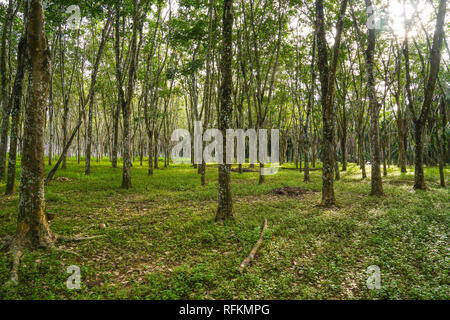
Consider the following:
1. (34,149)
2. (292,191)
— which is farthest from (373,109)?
(34,149)

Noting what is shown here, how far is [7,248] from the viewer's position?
5.00m

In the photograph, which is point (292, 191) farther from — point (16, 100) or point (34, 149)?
point (16, 100)

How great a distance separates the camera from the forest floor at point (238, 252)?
414 cm

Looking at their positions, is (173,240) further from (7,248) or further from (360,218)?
(360,218)

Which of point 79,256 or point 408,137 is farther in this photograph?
point 408,137

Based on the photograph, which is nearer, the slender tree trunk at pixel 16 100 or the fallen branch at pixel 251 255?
the fallen branch at pixel 251 255

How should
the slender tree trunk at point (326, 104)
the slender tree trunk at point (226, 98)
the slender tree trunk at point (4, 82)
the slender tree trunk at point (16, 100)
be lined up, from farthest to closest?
the slender tree trunk at point (4, 82)
the slender tree trunk at point (326, 104)
the slender tree trunk at point (226, 98)
the slender tree trunk at point (16, 100)

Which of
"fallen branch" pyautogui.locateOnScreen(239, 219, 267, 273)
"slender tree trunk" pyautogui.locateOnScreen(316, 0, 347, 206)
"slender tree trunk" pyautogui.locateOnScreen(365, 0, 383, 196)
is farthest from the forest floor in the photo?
"slender tree trunk" pyautogui.locateOnScreen(365, 0, 383, 196)

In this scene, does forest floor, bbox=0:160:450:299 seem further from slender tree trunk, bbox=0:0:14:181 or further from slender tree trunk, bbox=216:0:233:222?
slender tree trunk, bbox=0:0:14:181

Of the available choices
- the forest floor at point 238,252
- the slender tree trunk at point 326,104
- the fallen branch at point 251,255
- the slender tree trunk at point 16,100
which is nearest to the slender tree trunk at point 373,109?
the forest floor at point 238,252

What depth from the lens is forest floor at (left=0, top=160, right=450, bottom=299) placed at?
13.6 ft

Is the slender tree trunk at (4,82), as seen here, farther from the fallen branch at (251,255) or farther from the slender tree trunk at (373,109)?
the slender tree trunk at (373,109)
